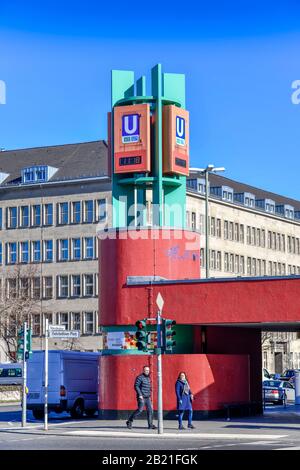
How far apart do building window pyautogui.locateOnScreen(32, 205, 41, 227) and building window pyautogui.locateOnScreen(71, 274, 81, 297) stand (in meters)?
6.12

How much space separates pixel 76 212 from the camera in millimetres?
100188

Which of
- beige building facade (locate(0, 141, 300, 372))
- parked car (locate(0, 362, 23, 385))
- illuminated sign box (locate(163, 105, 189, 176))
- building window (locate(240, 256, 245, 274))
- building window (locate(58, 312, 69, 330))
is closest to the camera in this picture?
illuminated sign box (locate(163, 105, 189, 176))

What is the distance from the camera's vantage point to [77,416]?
135ft

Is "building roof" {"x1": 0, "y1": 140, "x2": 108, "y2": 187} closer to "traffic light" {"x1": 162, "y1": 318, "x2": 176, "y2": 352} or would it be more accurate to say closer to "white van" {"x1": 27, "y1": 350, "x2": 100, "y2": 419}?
"white van" {"x1": 27, "y1": 350, "x2": 100, "y2": 419}

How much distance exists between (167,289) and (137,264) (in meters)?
1.44

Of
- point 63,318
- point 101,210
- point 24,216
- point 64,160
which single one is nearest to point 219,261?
point 101,210

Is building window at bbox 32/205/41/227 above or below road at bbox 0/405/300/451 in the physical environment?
above

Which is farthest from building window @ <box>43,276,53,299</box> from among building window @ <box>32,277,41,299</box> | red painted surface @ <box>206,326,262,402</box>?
red painted surface @ <box>206,326,262,402</box>

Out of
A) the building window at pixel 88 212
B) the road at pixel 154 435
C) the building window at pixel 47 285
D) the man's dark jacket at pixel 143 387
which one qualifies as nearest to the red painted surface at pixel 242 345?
the road at pixel 154 435

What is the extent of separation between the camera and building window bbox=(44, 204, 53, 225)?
10138 cm

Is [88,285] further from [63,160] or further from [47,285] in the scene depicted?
[63,160]

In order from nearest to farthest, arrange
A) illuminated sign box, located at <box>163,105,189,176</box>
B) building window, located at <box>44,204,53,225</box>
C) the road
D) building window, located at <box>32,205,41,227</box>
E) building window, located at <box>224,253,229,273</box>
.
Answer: the road < illuminated sign box, located at <box>163,105,189,176</box> < building window, located at <box>44,204,53,225</box> < building window, located at <box>32,205,41,227</box> < building window, located at <box>224,253,229,273</box>
